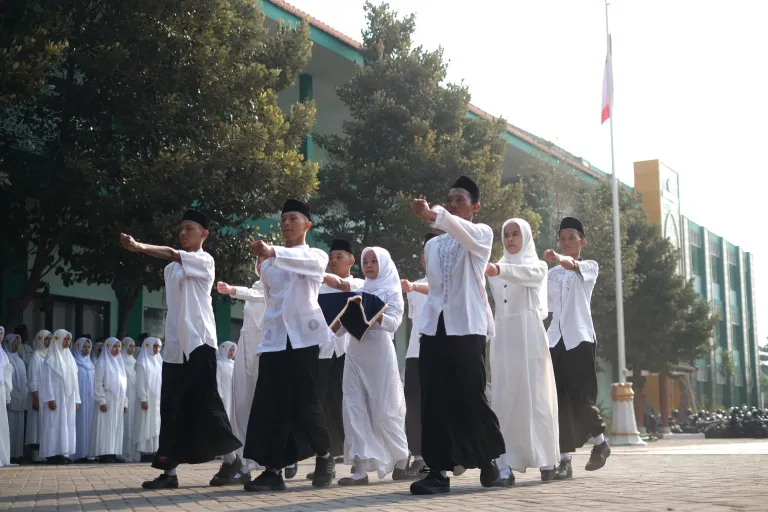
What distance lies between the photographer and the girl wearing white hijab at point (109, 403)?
718 inches

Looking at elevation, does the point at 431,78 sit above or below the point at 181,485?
above

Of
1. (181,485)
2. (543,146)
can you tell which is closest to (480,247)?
(181,485)

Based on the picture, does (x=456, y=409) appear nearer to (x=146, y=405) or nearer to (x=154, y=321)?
(x=146, y=405)

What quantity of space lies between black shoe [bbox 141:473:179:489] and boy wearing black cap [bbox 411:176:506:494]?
2458mm

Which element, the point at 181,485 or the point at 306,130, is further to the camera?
the point at 306,130

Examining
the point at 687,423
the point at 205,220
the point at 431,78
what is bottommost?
the point at 687,423

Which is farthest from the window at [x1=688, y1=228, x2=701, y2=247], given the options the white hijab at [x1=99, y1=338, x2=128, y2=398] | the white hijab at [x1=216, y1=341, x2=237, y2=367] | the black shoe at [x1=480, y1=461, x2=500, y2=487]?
the black shoe at [x1=480, y1=461, x2=500, y2=487]

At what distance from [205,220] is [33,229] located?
357 inches

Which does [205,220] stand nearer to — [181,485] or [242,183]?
[181,485]

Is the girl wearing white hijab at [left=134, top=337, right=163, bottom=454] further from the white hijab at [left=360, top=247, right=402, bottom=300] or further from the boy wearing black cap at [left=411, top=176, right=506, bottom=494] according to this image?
the boy wearing black cap at [left=411, top=176, right=506, bottom=494]

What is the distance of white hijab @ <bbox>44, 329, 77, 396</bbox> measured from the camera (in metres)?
17.6

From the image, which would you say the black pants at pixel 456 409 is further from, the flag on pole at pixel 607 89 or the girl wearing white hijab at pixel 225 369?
the flag on pole at pixel 607 89

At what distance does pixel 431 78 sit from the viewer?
23.9 metres

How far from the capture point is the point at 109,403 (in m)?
18.4
